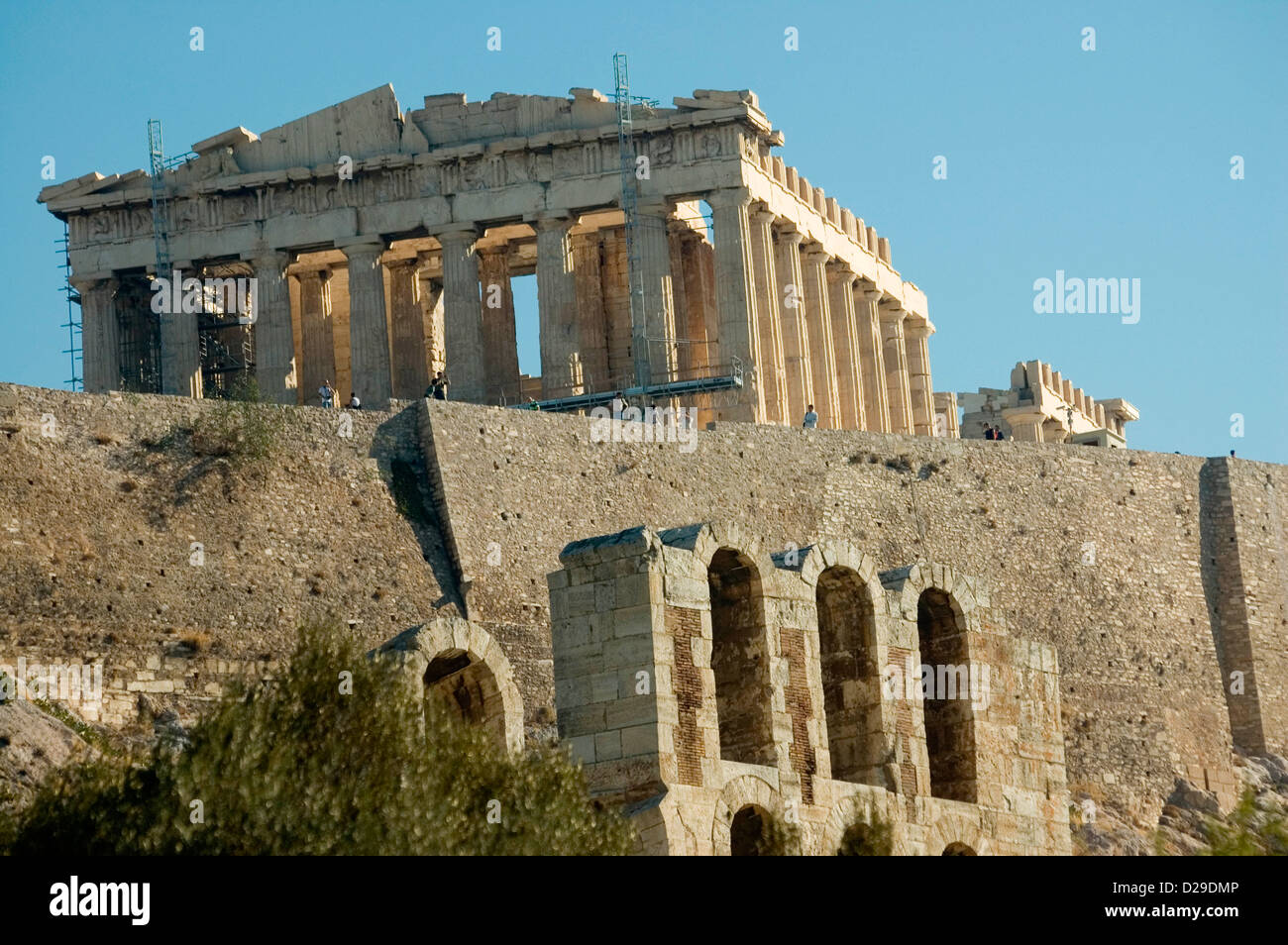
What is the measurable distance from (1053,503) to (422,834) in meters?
33.7

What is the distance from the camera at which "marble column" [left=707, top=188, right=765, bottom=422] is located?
2687 inches

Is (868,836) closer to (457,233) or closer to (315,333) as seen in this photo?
(457,233)

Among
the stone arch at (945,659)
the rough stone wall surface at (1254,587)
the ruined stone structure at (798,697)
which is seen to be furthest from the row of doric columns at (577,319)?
the ruined stone structure at (798,697)

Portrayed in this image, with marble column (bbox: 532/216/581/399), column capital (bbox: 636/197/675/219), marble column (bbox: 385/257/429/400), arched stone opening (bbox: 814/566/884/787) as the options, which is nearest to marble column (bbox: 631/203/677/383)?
column capital (bbox: 636/197/675/219)

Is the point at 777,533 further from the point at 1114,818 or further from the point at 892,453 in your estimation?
the point at 1114,818

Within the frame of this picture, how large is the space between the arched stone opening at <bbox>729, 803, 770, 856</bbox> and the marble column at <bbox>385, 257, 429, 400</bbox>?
36479 mm

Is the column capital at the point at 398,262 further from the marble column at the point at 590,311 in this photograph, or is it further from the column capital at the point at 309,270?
the marble column at the point at 590,311

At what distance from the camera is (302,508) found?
170 ft

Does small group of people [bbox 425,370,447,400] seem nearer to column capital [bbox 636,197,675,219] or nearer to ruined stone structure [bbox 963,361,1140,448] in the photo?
column capital [bbox 636,197,675,219]

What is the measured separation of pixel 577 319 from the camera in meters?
69.6

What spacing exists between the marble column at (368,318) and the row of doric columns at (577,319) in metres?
0.03

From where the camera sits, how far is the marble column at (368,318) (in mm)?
70750

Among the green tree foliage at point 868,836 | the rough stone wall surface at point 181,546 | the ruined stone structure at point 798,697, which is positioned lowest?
the green tree foliage at point 868,836
